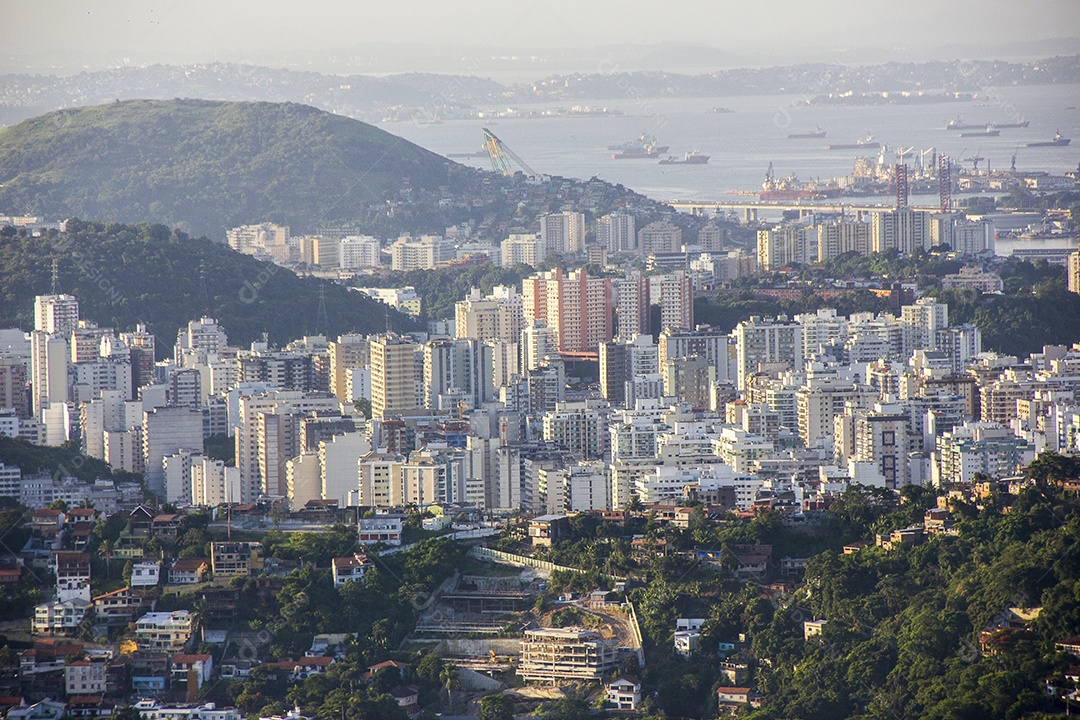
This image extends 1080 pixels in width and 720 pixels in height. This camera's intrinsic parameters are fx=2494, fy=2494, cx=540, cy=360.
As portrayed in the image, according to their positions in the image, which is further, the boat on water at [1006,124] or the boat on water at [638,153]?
the boat on water at [638,153]

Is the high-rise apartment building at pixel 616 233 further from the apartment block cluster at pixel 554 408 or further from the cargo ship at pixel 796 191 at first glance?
the apartment block cluster at pixel 554 408

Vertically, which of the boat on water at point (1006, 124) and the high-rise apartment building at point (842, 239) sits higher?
the boat on water at point (1006, 124)

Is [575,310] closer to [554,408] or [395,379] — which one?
[395,379]

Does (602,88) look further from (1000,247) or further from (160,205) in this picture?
(1000,247)

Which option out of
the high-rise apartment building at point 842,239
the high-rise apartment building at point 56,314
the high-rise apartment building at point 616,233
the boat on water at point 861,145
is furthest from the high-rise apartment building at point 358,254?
the boat on water at point 861,145

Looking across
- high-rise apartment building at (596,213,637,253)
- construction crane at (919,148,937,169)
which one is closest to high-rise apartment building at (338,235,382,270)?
high-rise apartment building at (596,213,637,253)

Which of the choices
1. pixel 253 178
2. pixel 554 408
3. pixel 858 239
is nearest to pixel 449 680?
pixel 554 408

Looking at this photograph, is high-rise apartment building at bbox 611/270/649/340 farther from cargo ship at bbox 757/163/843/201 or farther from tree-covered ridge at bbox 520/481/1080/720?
cargo ship at bbox 757/163/843/201
